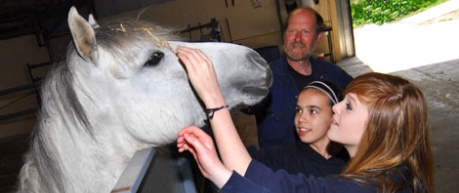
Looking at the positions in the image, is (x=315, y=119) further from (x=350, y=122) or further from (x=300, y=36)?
(x=300, y=36)

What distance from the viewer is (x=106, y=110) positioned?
1.65m

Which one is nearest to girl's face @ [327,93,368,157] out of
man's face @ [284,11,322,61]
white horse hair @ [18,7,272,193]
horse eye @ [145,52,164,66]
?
white horse hair @ [18,7,272,193]

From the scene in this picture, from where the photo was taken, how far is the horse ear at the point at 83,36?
4.75 ft

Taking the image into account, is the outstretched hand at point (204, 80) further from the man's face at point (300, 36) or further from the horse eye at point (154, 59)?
the man's face at point (300, 36)

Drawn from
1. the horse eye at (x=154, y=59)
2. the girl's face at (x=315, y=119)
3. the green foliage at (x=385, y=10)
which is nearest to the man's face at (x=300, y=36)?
the girl's face at (x=315, y=119)

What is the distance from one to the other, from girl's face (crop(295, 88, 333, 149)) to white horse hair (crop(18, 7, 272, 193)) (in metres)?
0.48

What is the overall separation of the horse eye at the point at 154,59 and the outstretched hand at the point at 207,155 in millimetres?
478

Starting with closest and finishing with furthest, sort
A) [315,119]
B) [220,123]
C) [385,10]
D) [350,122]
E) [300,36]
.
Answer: [220,123] → [350,122] → [315,119] → [300,36] → [385,10]

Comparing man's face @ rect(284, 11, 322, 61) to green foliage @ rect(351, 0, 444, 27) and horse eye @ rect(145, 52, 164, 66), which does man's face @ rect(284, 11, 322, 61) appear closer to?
horse eye @ rect(145, 52, 164, 66)

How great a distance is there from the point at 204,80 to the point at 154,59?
1.63ft

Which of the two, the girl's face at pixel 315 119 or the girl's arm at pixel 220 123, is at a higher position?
the girl's arm at pixel 220 123

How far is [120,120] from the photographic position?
5.47ft

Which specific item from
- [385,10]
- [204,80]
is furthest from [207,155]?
[385,10]

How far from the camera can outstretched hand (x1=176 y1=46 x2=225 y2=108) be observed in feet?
4.18
